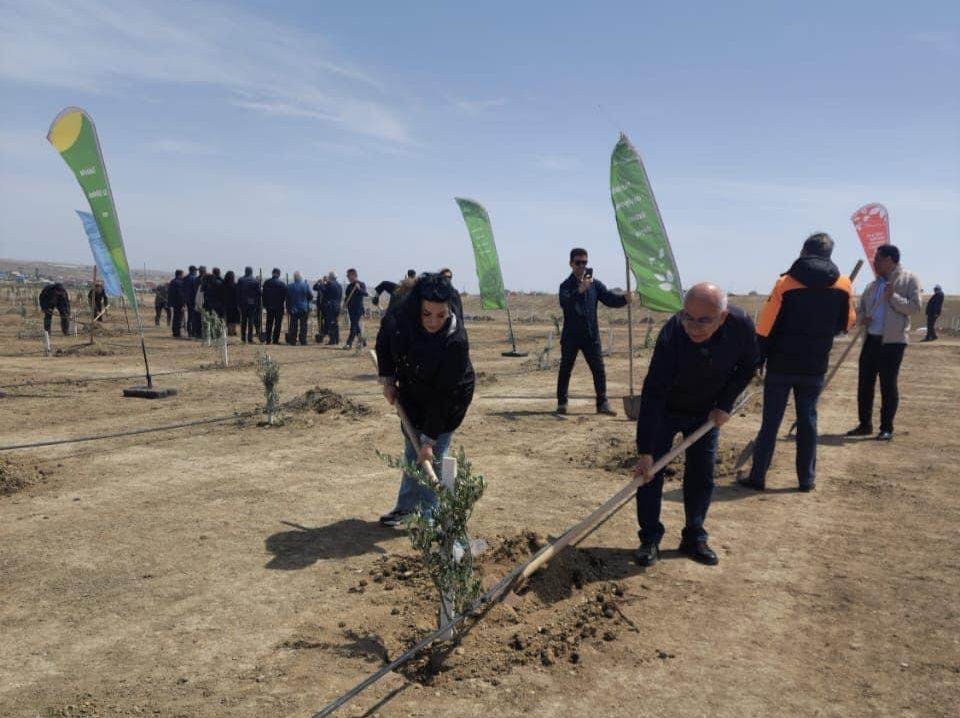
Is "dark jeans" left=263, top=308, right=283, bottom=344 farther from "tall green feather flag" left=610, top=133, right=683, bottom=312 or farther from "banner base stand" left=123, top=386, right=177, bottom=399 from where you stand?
"tall green feather flag" left=610, top=133, right=683, bottom=312

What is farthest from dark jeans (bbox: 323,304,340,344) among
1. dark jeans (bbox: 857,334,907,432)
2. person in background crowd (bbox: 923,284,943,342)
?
person in background crowd (bbox: 923,284,943,342)

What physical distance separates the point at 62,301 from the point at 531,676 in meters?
20.3

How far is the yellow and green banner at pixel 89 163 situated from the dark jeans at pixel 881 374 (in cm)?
898

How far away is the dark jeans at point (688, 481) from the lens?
14.4 ft

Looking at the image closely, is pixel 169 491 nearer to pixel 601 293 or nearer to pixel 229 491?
pixel 229 491

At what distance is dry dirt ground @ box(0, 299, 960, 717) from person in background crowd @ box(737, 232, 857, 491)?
2.36 feet

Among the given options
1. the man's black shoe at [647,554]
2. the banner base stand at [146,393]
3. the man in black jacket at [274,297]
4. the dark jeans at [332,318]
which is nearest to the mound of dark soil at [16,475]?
the banner base stand at [146,393]

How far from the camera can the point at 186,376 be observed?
1269 cm

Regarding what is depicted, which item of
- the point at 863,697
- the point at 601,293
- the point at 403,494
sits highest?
the point at 601,293

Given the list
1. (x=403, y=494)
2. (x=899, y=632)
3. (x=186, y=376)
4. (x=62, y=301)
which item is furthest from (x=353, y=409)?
(x=62, y=301)

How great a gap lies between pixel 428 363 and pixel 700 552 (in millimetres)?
2028

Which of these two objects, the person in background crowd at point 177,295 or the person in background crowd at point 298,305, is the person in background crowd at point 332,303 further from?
the person in background crowd at point 177,295

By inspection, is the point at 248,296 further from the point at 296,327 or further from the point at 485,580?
the point at 485,580

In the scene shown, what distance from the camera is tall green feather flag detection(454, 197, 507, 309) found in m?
16.9
